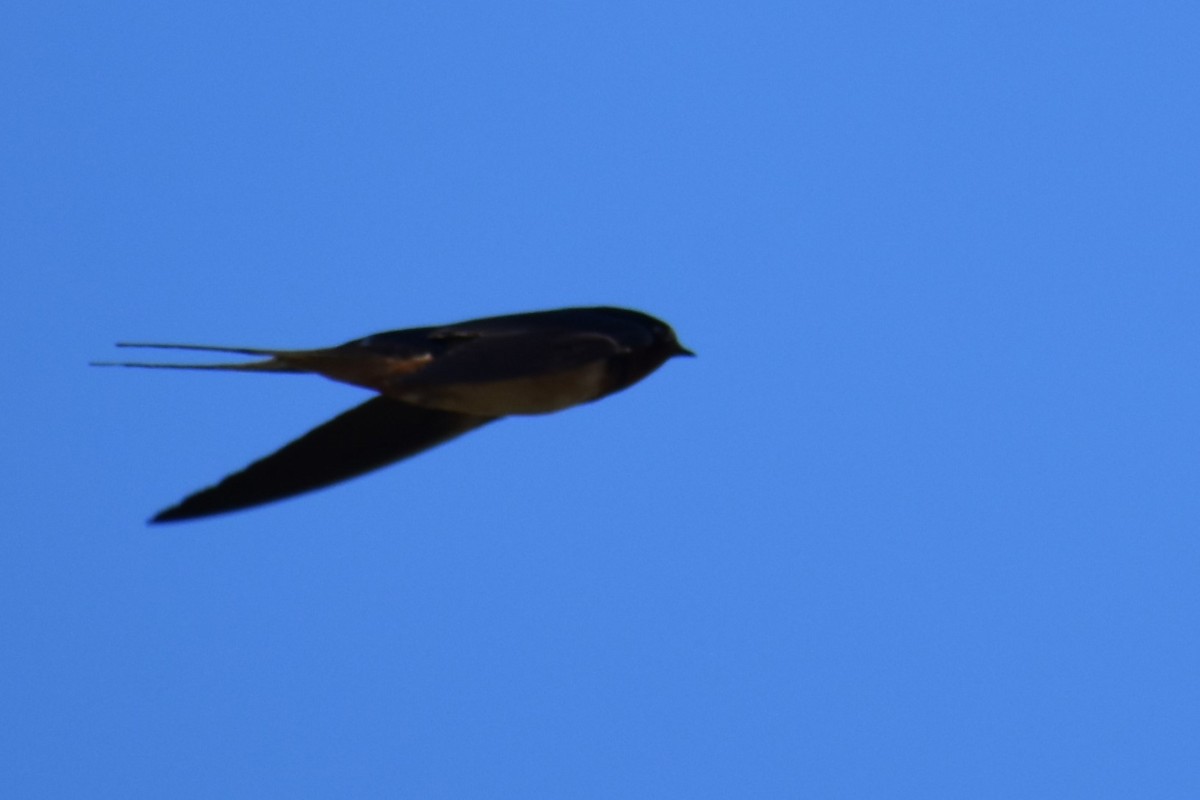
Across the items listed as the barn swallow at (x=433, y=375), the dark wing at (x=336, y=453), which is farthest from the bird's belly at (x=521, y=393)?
the dark wing at (x=336, y=453)

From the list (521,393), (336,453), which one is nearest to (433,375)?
(521,393)

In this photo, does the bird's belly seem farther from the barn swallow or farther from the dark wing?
the dark wing

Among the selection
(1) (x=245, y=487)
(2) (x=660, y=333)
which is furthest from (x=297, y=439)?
(2) (x=660, y=333)

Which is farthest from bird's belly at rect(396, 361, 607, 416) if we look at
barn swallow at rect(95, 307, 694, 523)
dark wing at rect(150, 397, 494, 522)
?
dark wing at rect(150, 397, 494, 522)

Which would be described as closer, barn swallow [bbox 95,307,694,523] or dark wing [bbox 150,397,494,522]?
barn swallow [bbox 95,307,694,523]

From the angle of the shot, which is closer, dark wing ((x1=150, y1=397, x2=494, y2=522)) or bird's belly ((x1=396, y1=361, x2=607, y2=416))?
bird's belly ((x1=396, y1=361, x2=607, y2=416))

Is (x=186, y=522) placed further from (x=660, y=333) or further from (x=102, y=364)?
(x=660, y=333)

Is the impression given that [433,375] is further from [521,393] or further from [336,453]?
[336,453]
